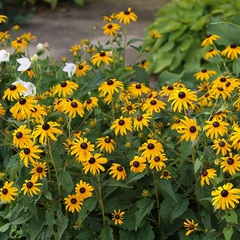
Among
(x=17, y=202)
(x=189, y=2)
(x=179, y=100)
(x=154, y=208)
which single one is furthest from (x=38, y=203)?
(x=189, y=2)

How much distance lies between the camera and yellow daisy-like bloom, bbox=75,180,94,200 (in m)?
2.56

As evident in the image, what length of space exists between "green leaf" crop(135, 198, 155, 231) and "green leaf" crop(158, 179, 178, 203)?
0.09m

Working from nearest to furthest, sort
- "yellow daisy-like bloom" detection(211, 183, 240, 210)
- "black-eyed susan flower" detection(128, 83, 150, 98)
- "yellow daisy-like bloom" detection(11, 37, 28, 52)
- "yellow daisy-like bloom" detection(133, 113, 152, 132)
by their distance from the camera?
"yellow daisy-like bloom" detection(211, 183, 240, 210), "yellow daisy-like bloom" detection(133, 113, 152, 132), "black-eyed susan flower" detection(128, 83, 150, 98), "yellow daisy-like bloom" detection(11, 37, 28, 52)

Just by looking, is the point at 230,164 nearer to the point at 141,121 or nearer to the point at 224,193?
the point at 224,193

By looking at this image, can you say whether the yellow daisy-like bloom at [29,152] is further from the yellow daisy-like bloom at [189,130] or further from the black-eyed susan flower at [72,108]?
the yellow daisy-like bloom at [189,130]

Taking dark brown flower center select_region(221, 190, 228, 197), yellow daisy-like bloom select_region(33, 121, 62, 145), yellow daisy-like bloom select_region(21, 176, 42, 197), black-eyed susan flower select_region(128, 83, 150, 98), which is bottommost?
yellow daisy-like bloom select_region(21, 176, 42, 197)

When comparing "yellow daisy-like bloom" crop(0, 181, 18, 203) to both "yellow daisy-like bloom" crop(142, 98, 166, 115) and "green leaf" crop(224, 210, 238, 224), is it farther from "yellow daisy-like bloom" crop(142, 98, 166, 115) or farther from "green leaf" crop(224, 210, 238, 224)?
"green leaf" crop(224, 210, 238, 224)

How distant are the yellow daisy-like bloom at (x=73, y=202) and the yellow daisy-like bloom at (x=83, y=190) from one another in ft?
0.12

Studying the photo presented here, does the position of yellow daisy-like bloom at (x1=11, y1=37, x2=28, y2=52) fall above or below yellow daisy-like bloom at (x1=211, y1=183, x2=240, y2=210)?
below

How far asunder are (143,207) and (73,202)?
0.28 m

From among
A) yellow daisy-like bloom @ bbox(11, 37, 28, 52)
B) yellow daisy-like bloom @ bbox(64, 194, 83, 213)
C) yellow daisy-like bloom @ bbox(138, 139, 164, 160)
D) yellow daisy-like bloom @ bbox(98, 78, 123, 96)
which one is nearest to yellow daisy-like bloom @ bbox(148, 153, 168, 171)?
yellow daisy-like bloom @ bbox(138, 139, 164, 160)

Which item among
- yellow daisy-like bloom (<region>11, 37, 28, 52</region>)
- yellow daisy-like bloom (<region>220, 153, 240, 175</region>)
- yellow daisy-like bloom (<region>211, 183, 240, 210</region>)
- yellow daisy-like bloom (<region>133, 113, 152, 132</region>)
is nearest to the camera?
yellow daisy-like bloom (<region>211, 183, 240, 210</region>)

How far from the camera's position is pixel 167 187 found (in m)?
2.58

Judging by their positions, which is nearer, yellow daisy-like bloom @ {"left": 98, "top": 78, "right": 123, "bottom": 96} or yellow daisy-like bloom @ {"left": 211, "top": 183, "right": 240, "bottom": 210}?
yellow daisy-like bloom @ {"left": 211, "top": 183, "right": 240, "bottom": 210}
